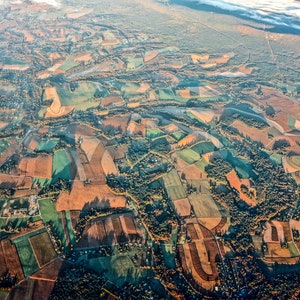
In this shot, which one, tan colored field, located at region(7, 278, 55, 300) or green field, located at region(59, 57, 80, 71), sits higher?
green field, located at region(59, 57, 80, 71)

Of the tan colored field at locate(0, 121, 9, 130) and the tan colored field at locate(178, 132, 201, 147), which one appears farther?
the tan colored field at locate(0, 121, 9, 130)

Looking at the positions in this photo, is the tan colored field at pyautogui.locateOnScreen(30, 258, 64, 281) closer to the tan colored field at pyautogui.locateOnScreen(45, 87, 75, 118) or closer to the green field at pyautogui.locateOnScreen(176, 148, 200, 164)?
the green field at pyautogui.locateOnScreen(176, 148, 200, 164)

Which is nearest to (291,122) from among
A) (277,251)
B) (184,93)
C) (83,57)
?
(184,93)

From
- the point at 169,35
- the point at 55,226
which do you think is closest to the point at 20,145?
the point at 55,226

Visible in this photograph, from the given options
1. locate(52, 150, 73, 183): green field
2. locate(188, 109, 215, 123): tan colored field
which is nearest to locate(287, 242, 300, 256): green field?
locate(188, 109, 215, 123): tan colored field

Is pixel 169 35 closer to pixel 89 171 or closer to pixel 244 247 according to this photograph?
pixel 89 171

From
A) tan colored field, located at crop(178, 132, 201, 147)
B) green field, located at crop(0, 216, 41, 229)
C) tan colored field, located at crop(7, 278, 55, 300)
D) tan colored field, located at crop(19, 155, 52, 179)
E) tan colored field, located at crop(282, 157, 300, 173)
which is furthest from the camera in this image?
tan colored field, located at crop(178, 132, 201, 147)

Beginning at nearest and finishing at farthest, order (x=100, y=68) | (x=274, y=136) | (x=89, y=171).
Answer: (x=89, y=171) → (x=274, y=136) → (x=100, y=68)
